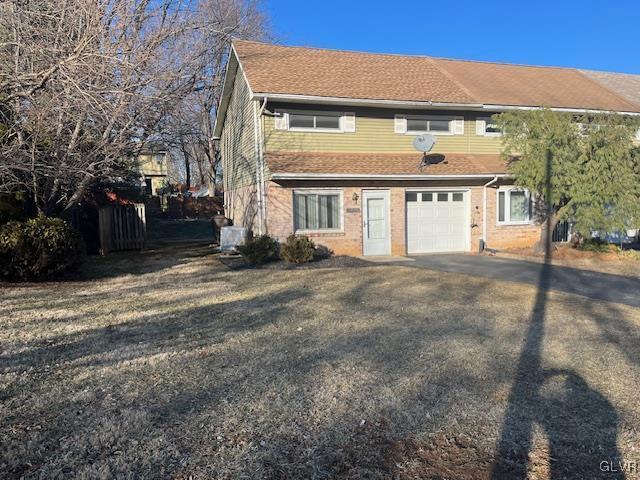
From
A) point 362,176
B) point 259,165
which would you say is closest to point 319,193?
point 362,176

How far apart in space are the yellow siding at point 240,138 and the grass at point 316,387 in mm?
8224

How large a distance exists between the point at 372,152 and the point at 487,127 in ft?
14.9

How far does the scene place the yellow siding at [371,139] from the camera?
14.6 meters

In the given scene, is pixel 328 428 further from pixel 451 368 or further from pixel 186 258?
pixel 186 258

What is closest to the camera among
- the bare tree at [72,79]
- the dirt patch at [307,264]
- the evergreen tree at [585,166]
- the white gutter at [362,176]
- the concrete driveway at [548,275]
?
the bare tree at [72,79]

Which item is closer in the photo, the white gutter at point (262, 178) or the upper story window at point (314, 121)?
the white gutter at point (262, 178)

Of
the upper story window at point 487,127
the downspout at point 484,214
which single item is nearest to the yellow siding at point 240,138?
the downspout at point 484,214

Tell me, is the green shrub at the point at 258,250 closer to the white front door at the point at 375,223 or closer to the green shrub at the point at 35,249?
the white front door at the point at 375,223

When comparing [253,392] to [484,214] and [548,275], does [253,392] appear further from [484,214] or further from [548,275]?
[484,214]

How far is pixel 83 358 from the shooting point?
17.1ft

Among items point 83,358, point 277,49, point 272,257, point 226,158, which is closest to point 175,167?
point 226,158

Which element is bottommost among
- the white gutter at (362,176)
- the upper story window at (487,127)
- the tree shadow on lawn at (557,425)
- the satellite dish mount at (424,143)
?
Answer: the tree shadow on lawn at (557,425)

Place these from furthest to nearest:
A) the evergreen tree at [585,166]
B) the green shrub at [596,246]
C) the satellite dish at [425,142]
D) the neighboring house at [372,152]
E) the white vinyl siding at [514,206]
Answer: the white vinyl siding at [514,206] → the green shrub at [596,246] → the satellite dish at [425,142] → the neighboring house at [372,152] → the evergreen tree at [585,166]

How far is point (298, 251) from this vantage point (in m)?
13.0
